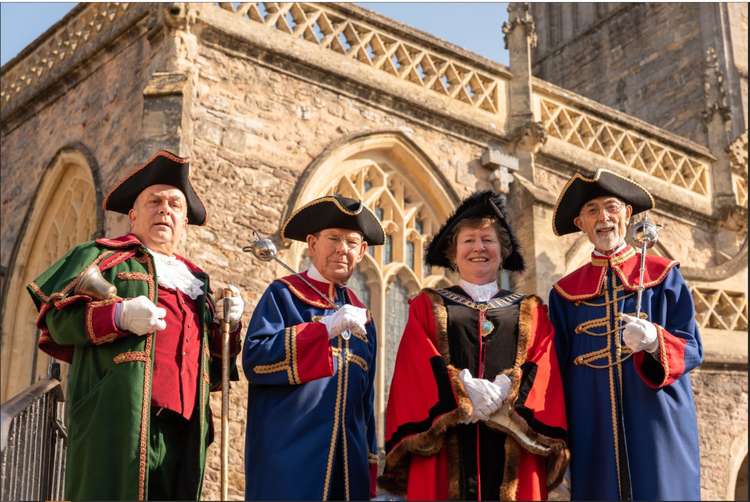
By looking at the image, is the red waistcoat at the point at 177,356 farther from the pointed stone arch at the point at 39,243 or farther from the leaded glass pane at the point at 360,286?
the pointed stone arch at the point at 39,243

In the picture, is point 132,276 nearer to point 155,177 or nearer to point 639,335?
point 155,177

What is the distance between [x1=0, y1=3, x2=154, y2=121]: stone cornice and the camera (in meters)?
13.5

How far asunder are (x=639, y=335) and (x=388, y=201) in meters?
8.41

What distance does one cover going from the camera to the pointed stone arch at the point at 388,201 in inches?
509

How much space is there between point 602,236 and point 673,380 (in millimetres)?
907

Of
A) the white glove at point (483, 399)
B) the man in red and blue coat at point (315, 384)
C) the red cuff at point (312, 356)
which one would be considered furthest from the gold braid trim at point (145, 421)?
the white glove at point (483, 399)

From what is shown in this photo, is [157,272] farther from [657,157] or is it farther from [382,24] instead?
[657,157]

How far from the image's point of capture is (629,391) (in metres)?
5.82

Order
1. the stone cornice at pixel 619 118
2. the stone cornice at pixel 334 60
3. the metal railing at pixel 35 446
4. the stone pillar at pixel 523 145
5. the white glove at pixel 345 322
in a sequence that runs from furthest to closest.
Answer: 1. the stone cornice at pixel 619 118
2. the stone pillar at pixel 523 145
3. the stone cornice at pixel 334 60
4. the metal railing at pixel 35 446
5. the white glove at pixel 345 322

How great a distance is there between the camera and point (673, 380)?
5707 mm

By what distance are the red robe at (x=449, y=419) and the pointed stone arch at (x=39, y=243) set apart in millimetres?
8485

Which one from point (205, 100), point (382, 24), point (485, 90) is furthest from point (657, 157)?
point (205, 100)

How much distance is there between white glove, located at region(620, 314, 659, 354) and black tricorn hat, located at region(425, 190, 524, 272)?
868 millimetres

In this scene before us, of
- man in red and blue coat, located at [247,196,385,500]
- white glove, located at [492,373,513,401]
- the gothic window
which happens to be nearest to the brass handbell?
man in red and blue coat, located at [247,196,385,500]
